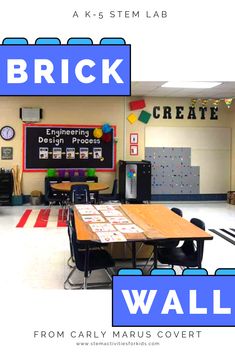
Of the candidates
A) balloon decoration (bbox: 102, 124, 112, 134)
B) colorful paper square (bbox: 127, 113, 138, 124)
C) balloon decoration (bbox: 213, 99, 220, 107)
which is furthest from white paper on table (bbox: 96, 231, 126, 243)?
balloon decoration (bbox: 213, 99, 220, 107)

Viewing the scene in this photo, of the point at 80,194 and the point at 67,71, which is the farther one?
the point at 80,194

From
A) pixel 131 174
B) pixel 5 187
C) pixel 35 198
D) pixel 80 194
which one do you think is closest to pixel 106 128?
pixel 131 174

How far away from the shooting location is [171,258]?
454 centimetres

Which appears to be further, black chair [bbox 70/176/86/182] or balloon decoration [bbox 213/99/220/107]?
balloon decoration [bbox 213/99/220/107]

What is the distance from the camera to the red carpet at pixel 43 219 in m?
7.98

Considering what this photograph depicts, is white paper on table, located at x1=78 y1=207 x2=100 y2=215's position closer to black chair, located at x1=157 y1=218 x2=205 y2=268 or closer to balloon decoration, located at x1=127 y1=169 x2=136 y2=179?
black chair, located at x1=157 y1=218 x2=205 y2=268

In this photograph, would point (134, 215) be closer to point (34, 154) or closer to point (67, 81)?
point (67, 81)

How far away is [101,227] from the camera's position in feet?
Result: 14.5

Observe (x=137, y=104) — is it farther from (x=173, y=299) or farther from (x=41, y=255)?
(x=173, y=299)

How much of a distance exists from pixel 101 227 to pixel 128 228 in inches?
11.3

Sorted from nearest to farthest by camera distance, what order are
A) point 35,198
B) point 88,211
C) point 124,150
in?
point 88,211
point 35,198
point 124,150

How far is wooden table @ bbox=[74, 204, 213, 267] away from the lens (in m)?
4.03

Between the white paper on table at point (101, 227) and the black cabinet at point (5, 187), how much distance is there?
6.49 m

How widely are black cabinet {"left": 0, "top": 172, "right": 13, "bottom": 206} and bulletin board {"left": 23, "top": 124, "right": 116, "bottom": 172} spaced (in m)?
0.65
